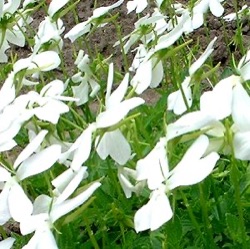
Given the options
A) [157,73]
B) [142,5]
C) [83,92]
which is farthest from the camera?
[142,5]

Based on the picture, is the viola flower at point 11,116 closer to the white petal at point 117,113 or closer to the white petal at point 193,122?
the white petal at point 117,113

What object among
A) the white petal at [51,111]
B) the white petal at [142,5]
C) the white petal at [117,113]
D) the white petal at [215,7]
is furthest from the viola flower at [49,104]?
the white petal at [142,5]

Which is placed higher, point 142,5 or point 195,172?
point 195,172

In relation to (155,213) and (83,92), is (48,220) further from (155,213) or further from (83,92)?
(83,92)

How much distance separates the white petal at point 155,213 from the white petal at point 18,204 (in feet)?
0.50

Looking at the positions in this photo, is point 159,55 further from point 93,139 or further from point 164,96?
point 164,96

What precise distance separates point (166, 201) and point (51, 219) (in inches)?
6.3

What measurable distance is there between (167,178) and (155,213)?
0.05m

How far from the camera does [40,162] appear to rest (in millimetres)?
1088

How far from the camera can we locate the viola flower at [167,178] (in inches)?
37.2

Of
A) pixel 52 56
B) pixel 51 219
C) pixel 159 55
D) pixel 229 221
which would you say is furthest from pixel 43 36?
pixel 51 219

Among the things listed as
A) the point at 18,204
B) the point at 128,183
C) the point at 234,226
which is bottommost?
the point at 234,226

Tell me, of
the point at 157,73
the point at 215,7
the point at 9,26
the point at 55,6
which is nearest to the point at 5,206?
the point at 157,73

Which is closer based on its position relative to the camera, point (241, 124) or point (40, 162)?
point (241, 124)
